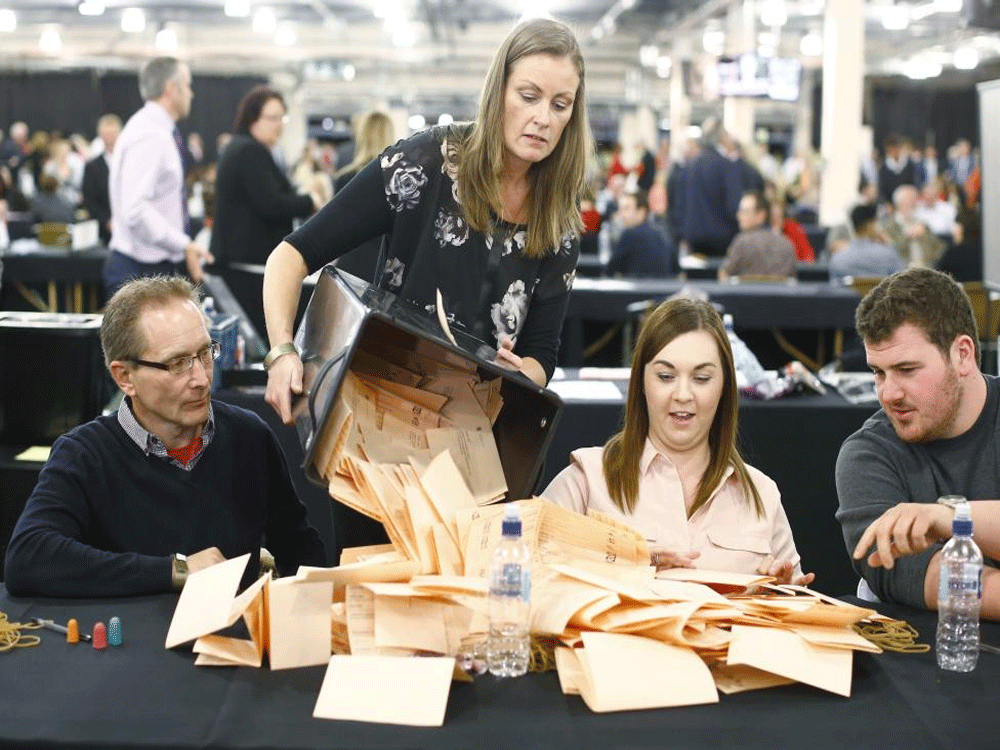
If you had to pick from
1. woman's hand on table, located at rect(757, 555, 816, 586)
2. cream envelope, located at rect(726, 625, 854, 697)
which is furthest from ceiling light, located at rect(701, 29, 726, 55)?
cream envelope, located at rect(726, 625, 854, 697)

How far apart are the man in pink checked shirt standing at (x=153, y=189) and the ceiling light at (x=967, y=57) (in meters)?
23.8

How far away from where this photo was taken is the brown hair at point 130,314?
2.29 m

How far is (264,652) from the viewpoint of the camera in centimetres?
180

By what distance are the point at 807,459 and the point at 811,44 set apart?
76.8ft

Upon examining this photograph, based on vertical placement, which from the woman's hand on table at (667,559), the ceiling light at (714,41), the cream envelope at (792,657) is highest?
the ceiling light at (714,41)

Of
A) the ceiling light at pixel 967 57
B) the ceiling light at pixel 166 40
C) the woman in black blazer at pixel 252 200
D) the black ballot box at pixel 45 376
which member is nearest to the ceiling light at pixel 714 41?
the ceiling light at pixel 967 57

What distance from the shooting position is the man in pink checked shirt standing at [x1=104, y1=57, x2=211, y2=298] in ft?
17.6

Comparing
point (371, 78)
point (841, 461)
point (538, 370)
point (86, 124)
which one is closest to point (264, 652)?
point (538, 370)

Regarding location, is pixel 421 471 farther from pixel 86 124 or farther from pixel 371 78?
pixel 371 78

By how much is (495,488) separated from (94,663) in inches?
25.1

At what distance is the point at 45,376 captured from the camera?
3824mm

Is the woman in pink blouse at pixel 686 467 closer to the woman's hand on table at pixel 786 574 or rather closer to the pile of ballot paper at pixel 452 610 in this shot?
the woman's hand on table at pixel 786 574

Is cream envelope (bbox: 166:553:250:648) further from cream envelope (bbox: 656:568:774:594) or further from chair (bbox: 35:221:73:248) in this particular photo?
chair (bbox: 35:221:73:248)

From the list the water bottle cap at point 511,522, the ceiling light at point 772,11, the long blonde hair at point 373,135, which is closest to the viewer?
the water bottle cap at point 511,522
